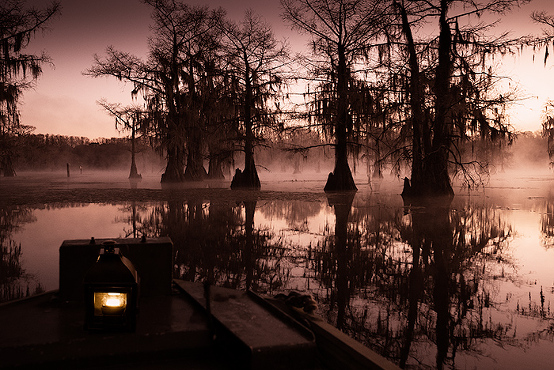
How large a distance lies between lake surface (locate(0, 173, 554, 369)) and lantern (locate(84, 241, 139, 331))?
1.65m

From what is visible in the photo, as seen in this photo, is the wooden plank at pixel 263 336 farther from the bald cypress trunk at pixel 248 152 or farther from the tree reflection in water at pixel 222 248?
the bald cypress trunk at pixel 248 152

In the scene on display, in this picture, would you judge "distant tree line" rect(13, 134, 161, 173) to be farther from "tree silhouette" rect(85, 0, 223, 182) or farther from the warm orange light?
the warm orange light

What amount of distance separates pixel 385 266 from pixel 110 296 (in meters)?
4.03

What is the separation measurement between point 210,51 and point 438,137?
1736 centimetres

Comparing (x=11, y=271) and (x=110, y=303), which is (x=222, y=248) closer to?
(x=11, y=271)

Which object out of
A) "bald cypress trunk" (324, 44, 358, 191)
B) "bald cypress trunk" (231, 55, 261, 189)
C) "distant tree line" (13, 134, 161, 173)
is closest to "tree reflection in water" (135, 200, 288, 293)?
"bald cypress trunk" (324, 44, 358, 191)

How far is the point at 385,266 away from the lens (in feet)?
20.5

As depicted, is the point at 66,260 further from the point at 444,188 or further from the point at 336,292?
the point at 444,188

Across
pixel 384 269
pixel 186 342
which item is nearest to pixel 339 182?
pixel 384 269

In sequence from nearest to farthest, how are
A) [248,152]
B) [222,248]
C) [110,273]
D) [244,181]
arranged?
[110,273], [222,248], [244,181], [248,152]

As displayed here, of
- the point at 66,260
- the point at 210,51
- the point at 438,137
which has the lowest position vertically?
the point at 66,260

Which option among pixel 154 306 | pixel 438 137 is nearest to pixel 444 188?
pixel 438 137

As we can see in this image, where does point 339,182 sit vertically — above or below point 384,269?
above

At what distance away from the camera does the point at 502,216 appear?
501 inches
